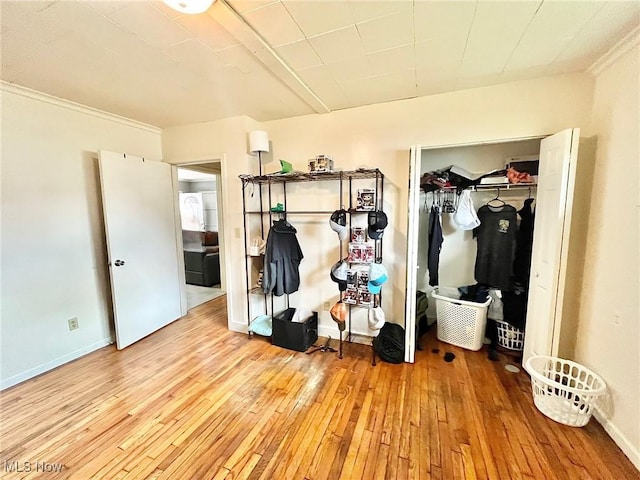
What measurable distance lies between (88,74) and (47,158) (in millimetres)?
995

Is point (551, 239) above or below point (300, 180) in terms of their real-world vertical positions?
below

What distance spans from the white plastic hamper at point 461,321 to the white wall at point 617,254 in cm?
75

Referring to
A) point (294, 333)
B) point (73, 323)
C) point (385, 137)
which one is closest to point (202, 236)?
point (73, 323)

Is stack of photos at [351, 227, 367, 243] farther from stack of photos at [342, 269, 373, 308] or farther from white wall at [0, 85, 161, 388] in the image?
white wall at [0, 85, 161, 388]

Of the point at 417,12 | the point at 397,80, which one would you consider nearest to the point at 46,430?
the point at 417,12

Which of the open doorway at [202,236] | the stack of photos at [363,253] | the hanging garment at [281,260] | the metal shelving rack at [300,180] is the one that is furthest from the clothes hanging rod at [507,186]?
the open doorway at [202,236]

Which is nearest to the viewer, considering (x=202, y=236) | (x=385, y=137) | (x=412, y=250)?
(x=412, y=250)

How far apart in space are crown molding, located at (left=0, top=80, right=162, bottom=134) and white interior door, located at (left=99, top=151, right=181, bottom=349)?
1.56 ft

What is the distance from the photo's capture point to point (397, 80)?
2.17 meters

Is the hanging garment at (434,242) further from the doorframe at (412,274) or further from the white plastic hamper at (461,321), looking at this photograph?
the doorframe at (412,274)

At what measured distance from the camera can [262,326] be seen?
120 inches

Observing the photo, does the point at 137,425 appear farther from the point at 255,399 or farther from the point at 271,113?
the point at 271,113

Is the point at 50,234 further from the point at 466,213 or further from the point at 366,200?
the point at 466,213

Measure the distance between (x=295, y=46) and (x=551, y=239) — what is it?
2.31 meters
